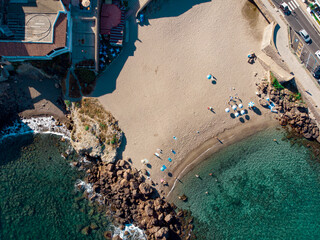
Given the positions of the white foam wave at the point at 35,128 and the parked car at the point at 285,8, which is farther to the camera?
the white foam wave at the point at 35,128

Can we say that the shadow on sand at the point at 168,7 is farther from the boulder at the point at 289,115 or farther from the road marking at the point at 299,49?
the boulder at the point at 289,115

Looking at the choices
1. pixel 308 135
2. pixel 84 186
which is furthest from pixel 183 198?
pixel 308 135

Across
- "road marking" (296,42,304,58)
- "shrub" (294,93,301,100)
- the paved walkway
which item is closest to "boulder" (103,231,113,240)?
"shrub" (294,93,301,100)

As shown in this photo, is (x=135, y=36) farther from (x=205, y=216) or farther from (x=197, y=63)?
(x=205, y=216)

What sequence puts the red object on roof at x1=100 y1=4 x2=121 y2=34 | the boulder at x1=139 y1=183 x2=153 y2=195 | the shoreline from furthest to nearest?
the shoreline → the boulder at x1=139 y1=183 x2=153 y2=195 → the red object on roof at x1=100 y1=4 x2=121 y2=34

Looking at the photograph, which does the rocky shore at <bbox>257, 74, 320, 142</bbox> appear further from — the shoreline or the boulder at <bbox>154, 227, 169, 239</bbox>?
the boulder at <bbox>154, 227, 169, 239</bbox>

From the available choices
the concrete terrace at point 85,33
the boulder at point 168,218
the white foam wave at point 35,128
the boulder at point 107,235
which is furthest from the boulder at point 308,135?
the white foam wave at point 35,128

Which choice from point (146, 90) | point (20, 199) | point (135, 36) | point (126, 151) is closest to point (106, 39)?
point (135, 36)
